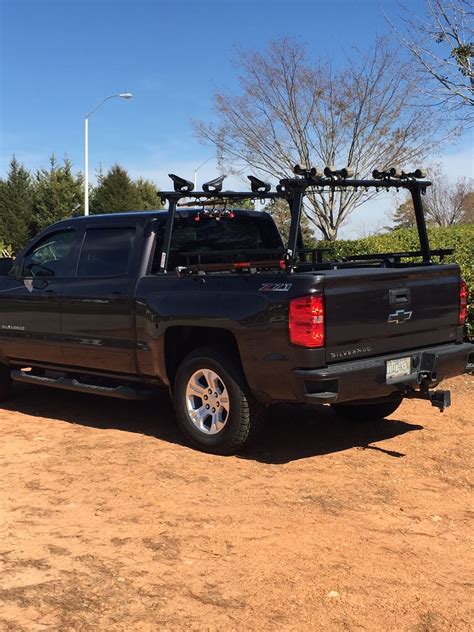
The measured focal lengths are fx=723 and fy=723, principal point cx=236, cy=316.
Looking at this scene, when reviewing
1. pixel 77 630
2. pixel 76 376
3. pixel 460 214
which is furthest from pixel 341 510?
pixel 460 214

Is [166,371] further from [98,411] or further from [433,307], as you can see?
[433,307]

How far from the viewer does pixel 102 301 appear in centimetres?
616

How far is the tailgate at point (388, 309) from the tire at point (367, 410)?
93 centimetres

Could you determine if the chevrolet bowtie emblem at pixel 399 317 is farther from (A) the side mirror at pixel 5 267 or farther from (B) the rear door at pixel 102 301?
(A) the side mirror at pixel 5 267

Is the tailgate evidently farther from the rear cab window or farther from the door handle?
the rear cab window

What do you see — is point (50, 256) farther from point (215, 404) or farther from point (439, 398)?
point (439, 398)

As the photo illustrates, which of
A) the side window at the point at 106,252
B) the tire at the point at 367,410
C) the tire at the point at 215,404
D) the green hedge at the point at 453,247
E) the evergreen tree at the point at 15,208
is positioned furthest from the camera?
the evergreen tree at the point at 15,208

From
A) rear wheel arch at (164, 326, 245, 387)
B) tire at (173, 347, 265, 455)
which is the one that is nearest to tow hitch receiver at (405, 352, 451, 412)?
tire at (173, 347, 265, 455)

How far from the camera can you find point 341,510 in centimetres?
439

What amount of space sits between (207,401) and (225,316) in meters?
0.73

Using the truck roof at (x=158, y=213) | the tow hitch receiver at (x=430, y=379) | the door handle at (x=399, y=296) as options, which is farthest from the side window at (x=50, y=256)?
the tow hitch receiver at (x=430, y=379)

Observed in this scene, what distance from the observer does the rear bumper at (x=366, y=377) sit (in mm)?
4809

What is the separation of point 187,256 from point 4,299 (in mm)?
2076

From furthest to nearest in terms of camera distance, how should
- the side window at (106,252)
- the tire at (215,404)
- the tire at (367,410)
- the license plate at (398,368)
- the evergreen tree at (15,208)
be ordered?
the evergreen tree at (15,208)
the tire at (367,410)
the side window at (106,252)
the tire at (215,404)
the license plate at (398,368)
